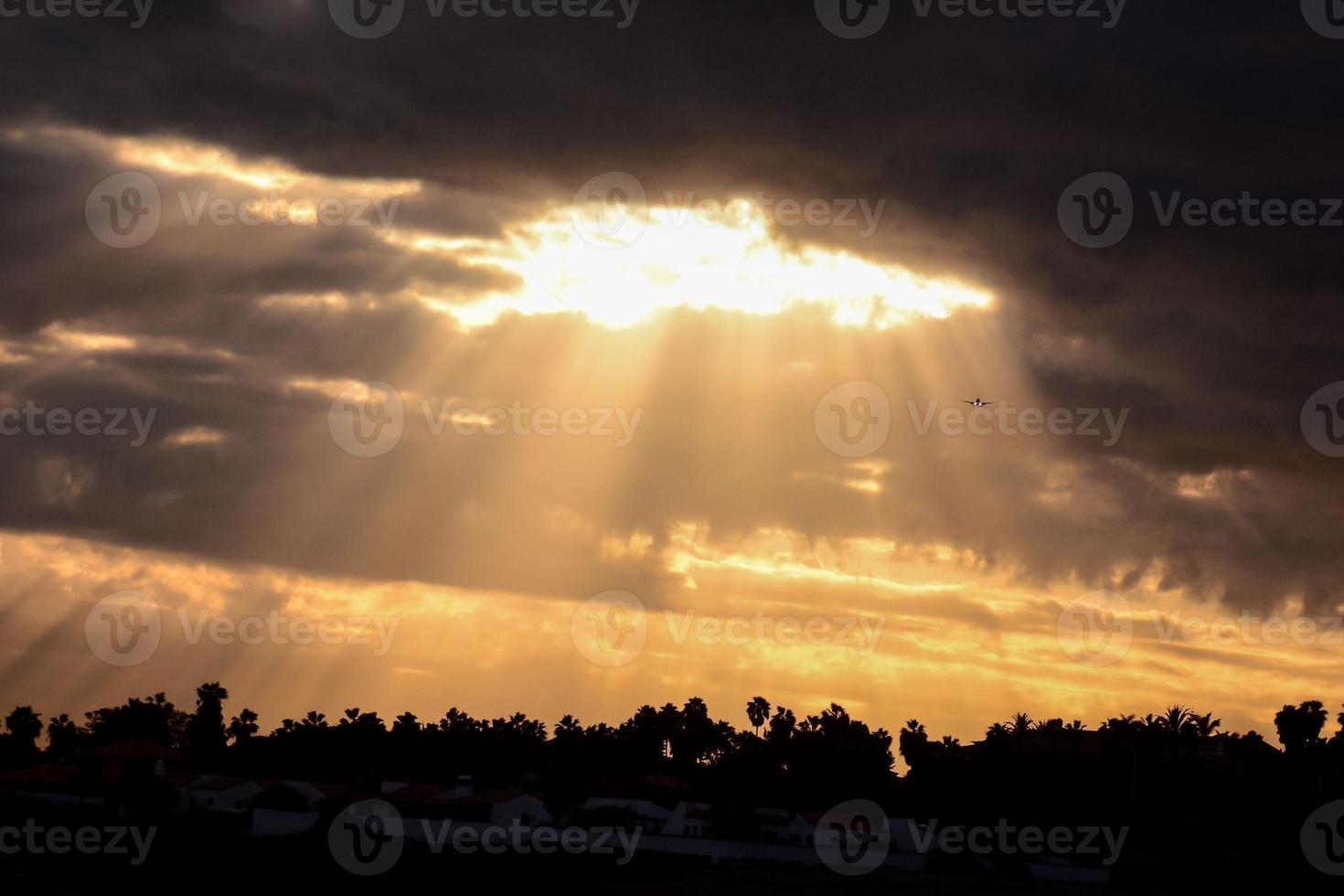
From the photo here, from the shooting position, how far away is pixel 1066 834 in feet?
475

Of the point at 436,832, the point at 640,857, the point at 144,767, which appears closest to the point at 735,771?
the point at 640,857

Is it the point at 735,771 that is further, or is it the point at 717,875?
the point at 735,771

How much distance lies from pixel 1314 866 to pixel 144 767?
420 feet

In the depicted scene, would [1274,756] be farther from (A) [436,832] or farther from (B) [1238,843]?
(A) [436,832]

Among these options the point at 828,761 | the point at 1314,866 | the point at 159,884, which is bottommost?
the point at 159,884
